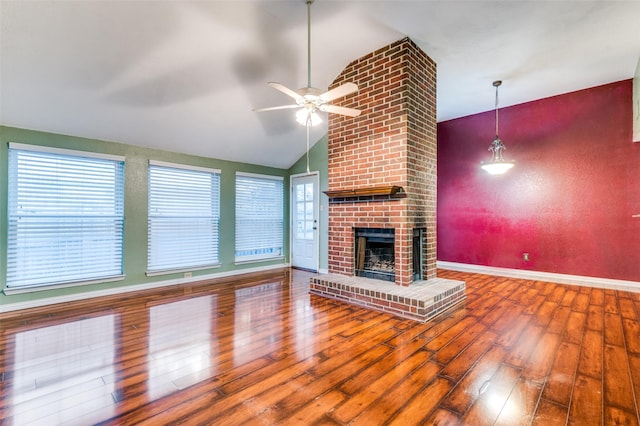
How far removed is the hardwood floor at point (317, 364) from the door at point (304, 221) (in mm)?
2273

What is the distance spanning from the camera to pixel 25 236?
135 inches

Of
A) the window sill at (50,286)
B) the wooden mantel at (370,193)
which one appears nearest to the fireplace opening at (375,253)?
the wooden mantel at (370,193)

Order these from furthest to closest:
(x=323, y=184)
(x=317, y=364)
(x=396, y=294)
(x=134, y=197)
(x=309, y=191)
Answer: (x=309, y=191) → (x=323, y=184) → (x=134, y=197) → (x=396, y=294) → (x=317, y=364)

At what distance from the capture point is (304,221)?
19.4 ft

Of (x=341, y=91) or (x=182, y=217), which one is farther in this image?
(x=182, y=217)

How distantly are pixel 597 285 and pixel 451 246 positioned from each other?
215cm

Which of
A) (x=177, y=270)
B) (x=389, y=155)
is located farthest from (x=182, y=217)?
(x=389, y=155)

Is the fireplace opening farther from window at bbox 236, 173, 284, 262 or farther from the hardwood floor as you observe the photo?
window at bbox 236, 173, 284, 262

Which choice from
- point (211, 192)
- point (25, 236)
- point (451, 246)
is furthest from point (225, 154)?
point (451, 246)

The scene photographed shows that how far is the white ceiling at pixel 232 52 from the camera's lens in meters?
2.64

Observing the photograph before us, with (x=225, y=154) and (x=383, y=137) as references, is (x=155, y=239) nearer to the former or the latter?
(x=225, y=154)

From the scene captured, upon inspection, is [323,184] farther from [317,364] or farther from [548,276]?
[548,276]

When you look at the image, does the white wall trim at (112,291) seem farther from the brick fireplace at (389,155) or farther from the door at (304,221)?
the brick fireplace at (389,155)

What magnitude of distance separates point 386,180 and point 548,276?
3.43 m
